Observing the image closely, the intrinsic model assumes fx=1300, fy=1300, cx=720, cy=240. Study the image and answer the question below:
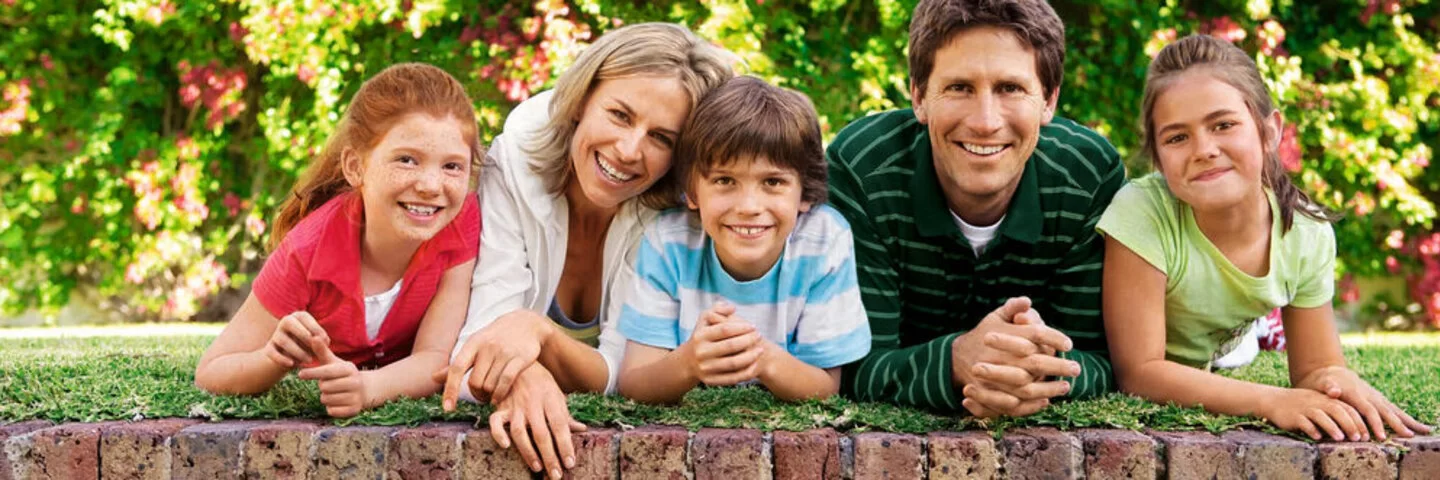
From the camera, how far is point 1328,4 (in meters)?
6.99

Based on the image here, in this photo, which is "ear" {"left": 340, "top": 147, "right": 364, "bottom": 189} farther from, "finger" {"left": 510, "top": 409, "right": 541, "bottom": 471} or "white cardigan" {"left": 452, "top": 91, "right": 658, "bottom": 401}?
"finger" {"left": 510, "top": 409, "right": 541, "bottom": 471}

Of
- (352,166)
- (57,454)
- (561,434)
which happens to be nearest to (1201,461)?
(561,434)

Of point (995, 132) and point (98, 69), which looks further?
point (98, 69)

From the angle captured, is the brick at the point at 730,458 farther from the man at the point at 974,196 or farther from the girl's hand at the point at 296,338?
the girl's hand at the point at 296,338

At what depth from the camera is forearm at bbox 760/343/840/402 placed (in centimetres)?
256

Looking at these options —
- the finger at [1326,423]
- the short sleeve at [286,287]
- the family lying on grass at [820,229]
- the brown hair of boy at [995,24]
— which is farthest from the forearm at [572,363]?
the finger at [1326,423]

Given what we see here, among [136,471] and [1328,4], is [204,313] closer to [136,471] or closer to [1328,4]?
[136,471]

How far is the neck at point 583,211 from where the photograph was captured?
3.13m

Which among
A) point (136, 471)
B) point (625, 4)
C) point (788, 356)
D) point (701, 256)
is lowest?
point (136, 471)

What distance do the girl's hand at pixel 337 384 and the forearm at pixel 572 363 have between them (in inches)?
15.4

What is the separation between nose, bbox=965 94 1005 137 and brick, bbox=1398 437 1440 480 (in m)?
1.01

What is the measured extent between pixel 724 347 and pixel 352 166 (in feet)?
3.54

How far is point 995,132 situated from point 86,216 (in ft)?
21.2

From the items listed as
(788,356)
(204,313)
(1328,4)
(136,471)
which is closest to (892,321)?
(788,356)
